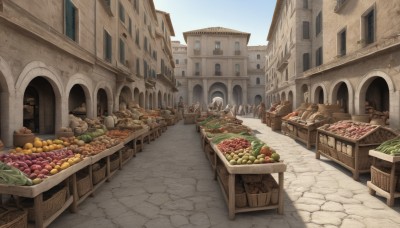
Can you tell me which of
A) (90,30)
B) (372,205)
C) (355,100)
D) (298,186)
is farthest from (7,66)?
(355,100)

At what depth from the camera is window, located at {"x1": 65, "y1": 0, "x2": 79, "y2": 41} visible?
793 centimetres

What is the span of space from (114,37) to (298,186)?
12.2 meters

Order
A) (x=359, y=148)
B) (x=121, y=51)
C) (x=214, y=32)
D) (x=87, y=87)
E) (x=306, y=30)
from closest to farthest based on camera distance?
(x=359, y=148) < (x=87, y=87) < (x=121, y=51) < (x=306, y=30) < (x=214, y=32)

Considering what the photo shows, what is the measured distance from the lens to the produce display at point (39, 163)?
3.44 meters

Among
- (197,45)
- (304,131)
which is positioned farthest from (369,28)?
(197,45)

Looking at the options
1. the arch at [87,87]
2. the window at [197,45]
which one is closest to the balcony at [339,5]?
the arch at [87,87]

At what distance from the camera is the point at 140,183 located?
5648 millimetres

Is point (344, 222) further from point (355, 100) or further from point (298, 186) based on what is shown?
point (355, 100)

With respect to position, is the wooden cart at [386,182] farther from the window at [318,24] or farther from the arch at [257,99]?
the arch at [257,99]

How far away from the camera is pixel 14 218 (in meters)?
3.03

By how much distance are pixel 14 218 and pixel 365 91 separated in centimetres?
1245

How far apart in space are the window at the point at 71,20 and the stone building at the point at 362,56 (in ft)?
36.5

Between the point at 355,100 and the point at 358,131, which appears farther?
the point at 355,100

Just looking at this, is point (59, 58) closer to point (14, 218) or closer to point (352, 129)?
point (14, 218)
